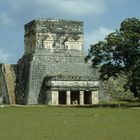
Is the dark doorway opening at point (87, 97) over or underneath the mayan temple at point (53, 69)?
underneath

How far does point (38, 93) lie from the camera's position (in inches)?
1841

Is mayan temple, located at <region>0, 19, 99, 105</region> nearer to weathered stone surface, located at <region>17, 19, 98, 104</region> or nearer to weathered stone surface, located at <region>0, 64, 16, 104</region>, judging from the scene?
weathered stone surface, located at <region>17, 19, 98, 104</region>

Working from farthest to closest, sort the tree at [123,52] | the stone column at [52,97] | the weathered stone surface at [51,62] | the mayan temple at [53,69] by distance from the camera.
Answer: the weathered stone surface at [51,62]
the mayan temple at [53,69]
the stone column at [52,97]
the tree at [123,52]

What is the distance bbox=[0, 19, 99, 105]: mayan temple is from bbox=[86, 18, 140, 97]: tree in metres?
8.39

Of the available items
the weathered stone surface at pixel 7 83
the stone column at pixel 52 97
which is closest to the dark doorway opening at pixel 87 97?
the stone column at pixel 52 97

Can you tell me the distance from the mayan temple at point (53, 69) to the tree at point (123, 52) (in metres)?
8.39

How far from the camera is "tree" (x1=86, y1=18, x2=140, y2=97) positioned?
119 feet

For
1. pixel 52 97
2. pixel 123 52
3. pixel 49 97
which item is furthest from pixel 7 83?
pixel 123 52

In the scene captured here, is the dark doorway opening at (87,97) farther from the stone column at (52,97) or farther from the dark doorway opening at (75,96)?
the stone column at (52,97)

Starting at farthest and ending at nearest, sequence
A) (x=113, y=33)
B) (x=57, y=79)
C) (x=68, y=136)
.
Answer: (x=57, y=79), (x=113, y=33), (x=68, y=136)

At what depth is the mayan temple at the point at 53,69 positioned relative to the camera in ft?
151

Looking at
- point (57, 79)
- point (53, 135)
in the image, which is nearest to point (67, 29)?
point (57, 79)

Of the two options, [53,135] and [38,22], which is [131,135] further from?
[38,22]

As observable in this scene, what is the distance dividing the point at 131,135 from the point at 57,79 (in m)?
31.2
